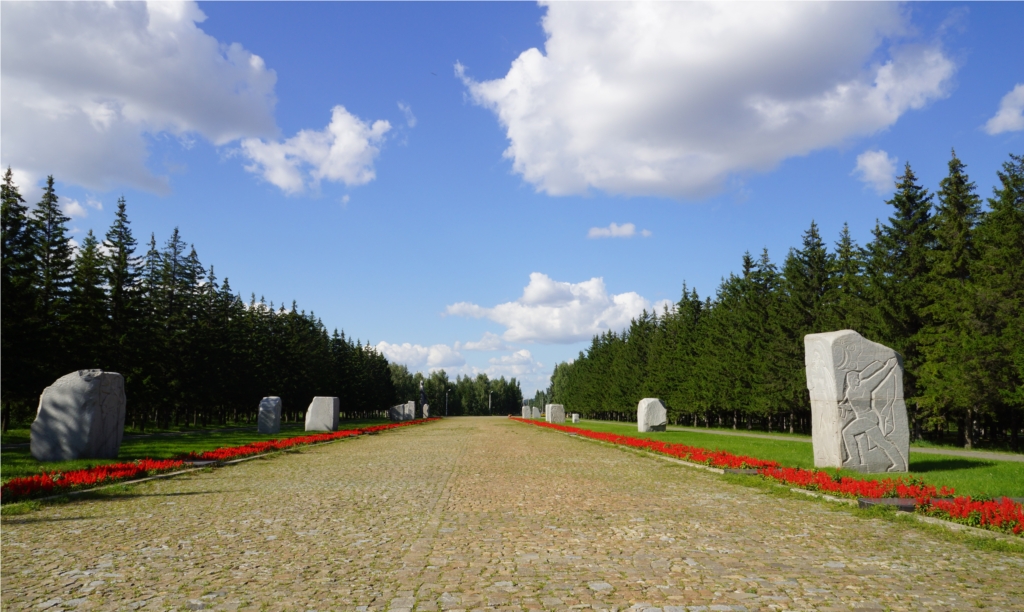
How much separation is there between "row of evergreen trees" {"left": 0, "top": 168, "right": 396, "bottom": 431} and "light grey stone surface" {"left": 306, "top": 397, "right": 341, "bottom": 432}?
10.4m

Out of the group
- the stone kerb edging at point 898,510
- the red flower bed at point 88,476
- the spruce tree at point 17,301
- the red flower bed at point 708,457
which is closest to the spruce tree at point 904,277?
the red flower bed at point 708,457

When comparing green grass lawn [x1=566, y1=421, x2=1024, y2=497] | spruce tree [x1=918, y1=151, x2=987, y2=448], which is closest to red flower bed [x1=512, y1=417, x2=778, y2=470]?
green grass lawn [x1=566, y1=421, x2=1024, y2=497]

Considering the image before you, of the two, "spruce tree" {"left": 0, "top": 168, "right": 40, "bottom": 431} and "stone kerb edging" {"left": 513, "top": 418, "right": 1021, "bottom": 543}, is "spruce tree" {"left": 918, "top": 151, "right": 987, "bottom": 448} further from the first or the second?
"spruce tree" {"left": 0, "top": 168, "right": 40, "bottom": 431}

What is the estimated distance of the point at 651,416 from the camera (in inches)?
1515

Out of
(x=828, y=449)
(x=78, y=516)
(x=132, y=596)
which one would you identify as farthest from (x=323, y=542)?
(x=828, y=449)

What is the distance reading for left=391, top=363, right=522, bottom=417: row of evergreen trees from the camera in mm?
159250

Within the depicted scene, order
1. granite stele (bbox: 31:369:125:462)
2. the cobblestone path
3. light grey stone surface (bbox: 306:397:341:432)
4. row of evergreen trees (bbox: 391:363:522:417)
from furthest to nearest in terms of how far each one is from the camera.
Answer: row of evergreen trees (bbox: 391:363:522:417) → light grey stone surface (bbox: 306:397:341:432) → granite stele (bbox: 31:369:125:462) → the cobblestone path

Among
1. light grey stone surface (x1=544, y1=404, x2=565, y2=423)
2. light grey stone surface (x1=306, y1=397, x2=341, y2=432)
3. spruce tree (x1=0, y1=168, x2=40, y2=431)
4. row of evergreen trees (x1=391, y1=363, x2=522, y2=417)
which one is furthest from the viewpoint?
row of evergreen trees (x1=391, y1=363, x2=522, y2=417)

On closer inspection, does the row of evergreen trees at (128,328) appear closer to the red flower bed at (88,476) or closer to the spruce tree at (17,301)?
the spruce tree at (17,301)

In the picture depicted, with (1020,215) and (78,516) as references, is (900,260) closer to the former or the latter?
(1020,215)

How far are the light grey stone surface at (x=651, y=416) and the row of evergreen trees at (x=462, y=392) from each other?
379 ft

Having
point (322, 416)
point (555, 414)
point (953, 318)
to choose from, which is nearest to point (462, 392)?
point (555, 414)

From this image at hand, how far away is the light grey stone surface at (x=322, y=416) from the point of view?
40.1 metres

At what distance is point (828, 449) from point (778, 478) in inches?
113
